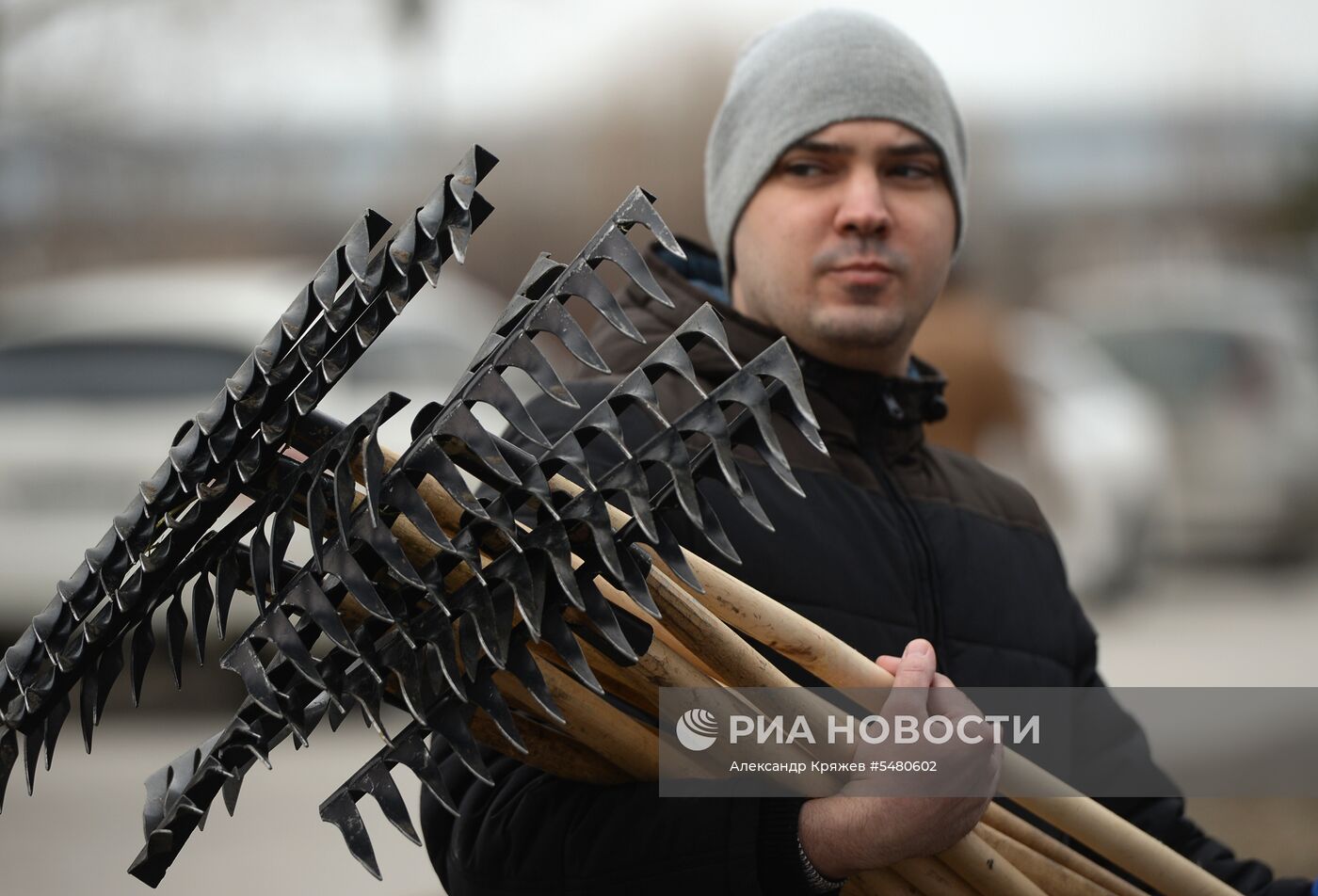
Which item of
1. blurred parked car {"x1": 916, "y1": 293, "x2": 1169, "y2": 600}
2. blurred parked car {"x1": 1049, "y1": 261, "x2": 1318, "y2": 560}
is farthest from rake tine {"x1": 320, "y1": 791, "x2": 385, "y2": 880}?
blurred parked car {"x1": 1049, "y1": 261, "x2": 1318, "y2": 560}

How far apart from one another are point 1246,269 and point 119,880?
23039 mm

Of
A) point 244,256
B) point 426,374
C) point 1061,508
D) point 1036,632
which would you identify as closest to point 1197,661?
point 1061,508

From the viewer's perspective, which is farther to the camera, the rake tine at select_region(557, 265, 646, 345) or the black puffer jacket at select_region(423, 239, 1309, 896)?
the black puffer jacket at select_region(423, 239, 1309, 896)

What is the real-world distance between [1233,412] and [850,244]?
1065 cm

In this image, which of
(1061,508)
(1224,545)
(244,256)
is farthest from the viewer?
(244,256)

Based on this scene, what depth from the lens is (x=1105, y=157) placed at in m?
41.2

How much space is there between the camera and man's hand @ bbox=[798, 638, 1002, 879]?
5.70ft

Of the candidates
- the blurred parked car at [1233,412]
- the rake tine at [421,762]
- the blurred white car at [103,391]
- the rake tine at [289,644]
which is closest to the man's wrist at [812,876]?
the rake tine at [421,762]

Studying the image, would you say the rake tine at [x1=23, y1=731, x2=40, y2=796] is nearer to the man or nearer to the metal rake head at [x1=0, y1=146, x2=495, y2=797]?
the metal rake head at [x1=0, y1=146, x2=495, y2=797]

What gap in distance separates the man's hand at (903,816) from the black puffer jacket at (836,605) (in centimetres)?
4

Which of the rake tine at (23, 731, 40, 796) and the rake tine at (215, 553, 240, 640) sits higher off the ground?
the rake tine at (215, 553, 240, 640)

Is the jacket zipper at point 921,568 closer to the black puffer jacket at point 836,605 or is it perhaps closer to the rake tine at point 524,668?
the black puffer jacket at point 836,605

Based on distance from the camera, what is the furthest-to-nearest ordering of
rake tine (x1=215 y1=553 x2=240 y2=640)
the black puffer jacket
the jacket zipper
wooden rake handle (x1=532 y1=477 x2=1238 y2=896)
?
the jacket zipper < the black puffer jacket < wooden rake handle (x1=532 y1=477 x2=1238 y2=896) < rake tine (x1=215 y1=553 x2=240 y2=640)

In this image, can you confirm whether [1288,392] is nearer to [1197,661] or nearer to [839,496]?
[1197,661]
